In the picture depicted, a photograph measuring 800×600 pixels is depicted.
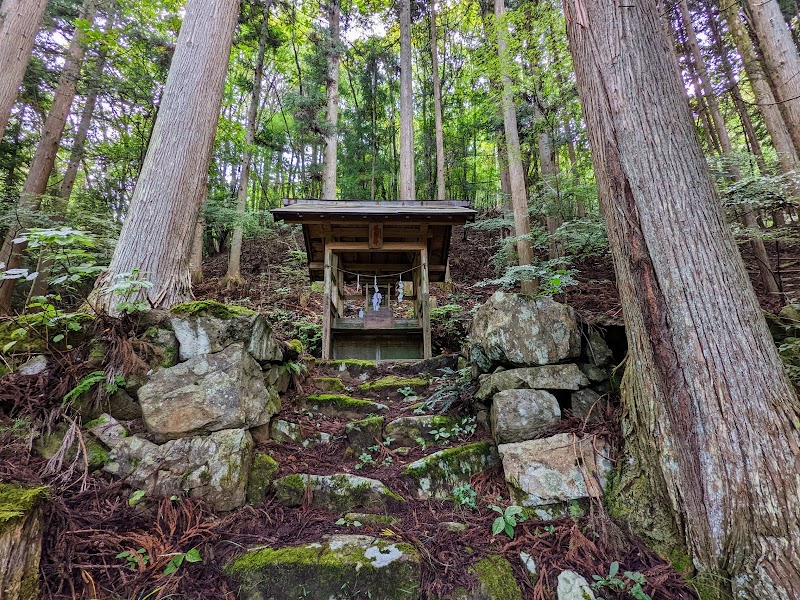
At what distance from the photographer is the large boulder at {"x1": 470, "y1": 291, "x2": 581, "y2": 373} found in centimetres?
313

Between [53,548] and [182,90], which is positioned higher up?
[182,90]

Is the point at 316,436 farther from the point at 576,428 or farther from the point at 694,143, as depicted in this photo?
the point at 694,143

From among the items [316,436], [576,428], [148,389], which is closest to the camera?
[148,389]

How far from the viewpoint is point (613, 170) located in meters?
2.41

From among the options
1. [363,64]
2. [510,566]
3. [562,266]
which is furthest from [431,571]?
[363,64]

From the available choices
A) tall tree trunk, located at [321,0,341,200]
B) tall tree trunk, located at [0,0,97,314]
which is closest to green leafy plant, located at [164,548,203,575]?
tall tree trunk, located at [0,0,97,314]

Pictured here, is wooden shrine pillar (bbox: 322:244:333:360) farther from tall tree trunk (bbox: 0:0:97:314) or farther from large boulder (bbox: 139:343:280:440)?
tall tree trunk (bbox: 0:0:97:314)

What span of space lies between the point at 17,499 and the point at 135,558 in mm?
608

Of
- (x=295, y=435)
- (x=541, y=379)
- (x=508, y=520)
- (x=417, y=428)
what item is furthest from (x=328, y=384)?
(x=508, y=520)

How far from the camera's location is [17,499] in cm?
160

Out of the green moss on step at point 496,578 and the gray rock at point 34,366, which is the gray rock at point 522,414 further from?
the gray rock at point 34,366

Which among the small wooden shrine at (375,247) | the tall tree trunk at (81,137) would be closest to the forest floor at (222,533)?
the small wooden shrine at (375,247)

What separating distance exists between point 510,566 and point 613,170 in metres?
2.59

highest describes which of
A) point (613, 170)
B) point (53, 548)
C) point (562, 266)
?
point (562, 266)
